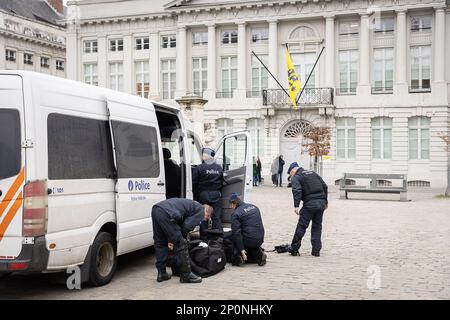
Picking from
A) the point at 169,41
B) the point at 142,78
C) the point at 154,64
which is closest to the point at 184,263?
the point at 154,64

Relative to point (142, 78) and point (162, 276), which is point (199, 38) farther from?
point (162, 276)

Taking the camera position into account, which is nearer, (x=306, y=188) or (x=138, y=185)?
(x=138, y=185)

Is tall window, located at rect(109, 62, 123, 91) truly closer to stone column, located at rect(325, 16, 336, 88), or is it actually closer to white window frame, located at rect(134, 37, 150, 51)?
white window frame, located at rect(134, 37, 150, 51)

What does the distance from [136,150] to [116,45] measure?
122 feet

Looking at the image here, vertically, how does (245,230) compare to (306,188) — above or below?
below

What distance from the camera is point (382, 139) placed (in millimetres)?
37625

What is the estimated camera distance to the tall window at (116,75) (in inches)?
1737

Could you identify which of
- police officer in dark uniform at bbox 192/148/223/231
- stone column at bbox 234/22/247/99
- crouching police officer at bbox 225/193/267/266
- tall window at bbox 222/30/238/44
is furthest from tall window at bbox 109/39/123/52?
crouching police officer at bbox 225/193/267/266

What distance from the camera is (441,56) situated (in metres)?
36.2

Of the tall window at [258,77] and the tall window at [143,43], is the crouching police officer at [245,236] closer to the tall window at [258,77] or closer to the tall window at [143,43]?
the tall window at [258,77]

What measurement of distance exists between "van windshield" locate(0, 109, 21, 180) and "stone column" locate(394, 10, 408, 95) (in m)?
33.3
